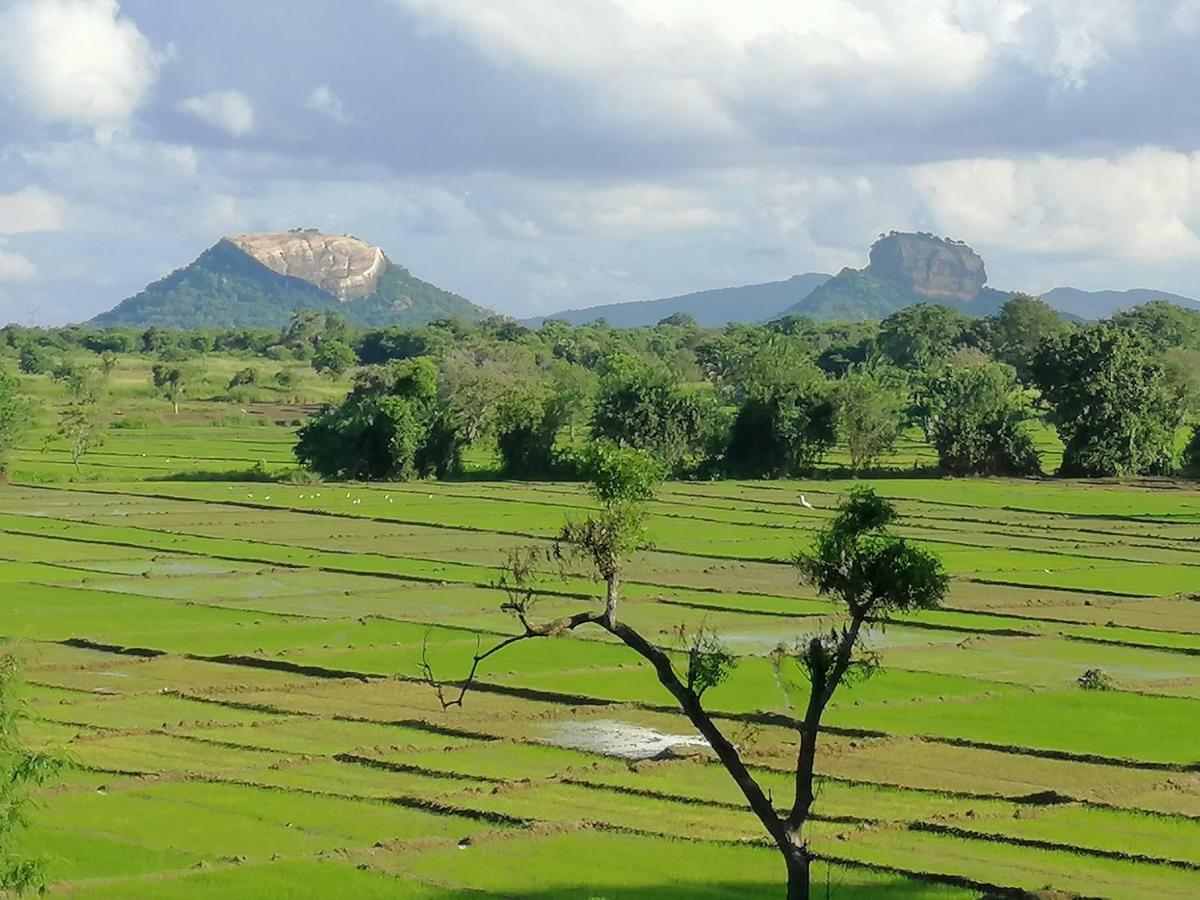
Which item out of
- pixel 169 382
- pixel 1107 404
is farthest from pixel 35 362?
pixel 1107 404

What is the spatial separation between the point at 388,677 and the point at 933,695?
10.6 meters

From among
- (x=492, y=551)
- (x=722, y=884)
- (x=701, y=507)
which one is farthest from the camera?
(x=701, y=507)

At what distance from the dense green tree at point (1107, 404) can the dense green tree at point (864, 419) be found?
9116 millimetres

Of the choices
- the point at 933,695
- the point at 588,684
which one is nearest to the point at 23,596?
the point at 588,684

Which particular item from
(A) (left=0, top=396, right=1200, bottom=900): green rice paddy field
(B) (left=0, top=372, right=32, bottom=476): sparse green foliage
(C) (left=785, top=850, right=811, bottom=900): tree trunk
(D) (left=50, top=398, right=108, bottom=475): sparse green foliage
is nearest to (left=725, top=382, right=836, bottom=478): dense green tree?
(A) (left=0, top=396, right=1200, bottom=900): green rice paddy field

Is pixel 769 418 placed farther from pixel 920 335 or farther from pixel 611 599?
pixel 611 599

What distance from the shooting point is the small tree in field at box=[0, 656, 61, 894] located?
18.8 metres

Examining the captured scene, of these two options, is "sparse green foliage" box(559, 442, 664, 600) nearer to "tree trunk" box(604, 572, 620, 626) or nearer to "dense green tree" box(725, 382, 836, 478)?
"tree trunk" box(604, 572, 620, 626)

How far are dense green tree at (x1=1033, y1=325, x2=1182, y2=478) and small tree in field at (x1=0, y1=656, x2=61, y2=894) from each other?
274ft

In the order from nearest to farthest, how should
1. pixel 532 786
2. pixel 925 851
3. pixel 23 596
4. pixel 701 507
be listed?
pixel 925 851
pixel 532 786
pixel 23 596
pixel 701 507

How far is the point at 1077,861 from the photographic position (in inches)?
905

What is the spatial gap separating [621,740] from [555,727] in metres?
1.65

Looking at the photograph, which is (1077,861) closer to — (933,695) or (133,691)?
(933,695)

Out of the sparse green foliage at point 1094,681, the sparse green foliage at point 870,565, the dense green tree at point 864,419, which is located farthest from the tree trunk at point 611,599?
the dense green tree at point 864,419
